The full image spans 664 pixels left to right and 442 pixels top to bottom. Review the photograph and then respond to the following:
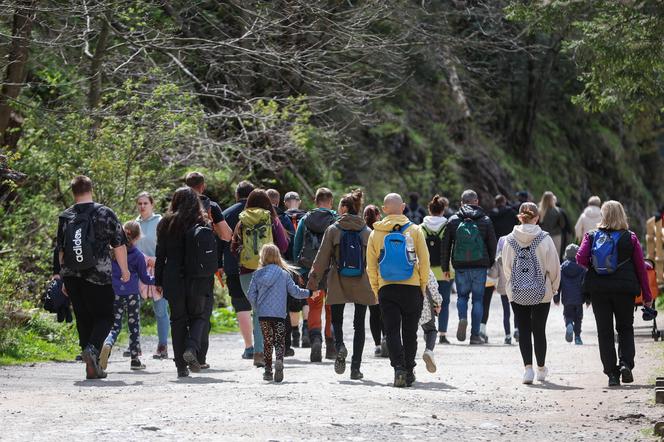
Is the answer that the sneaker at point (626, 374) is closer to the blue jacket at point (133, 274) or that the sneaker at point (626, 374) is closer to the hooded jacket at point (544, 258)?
the hooded jacket at point (544, 258)

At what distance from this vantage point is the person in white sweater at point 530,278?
12664mm

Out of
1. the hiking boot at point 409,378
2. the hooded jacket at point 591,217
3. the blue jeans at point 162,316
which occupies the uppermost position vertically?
the hooded jacket at point 591,217

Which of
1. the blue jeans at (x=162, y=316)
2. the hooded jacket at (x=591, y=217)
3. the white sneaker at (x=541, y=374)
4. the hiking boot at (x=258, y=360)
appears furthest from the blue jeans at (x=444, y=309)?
the white sneaker at (x=541, y=374)

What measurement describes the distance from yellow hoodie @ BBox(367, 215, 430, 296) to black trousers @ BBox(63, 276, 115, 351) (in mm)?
2568

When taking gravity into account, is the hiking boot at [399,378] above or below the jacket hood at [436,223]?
below

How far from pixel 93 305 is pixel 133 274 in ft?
5.53

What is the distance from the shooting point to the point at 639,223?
136ft

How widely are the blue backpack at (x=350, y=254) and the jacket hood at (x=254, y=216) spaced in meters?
1.15

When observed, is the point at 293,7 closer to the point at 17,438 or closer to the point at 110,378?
the point at 110,378

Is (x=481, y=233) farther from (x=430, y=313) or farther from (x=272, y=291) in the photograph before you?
(x=272, y=291)

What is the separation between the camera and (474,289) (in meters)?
17.5

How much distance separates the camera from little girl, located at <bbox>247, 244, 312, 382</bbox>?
1238cm

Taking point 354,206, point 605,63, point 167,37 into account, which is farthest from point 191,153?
point 354,206

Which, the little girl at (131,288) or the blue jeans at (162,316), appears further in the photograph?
the blue jeans at (162,316)
